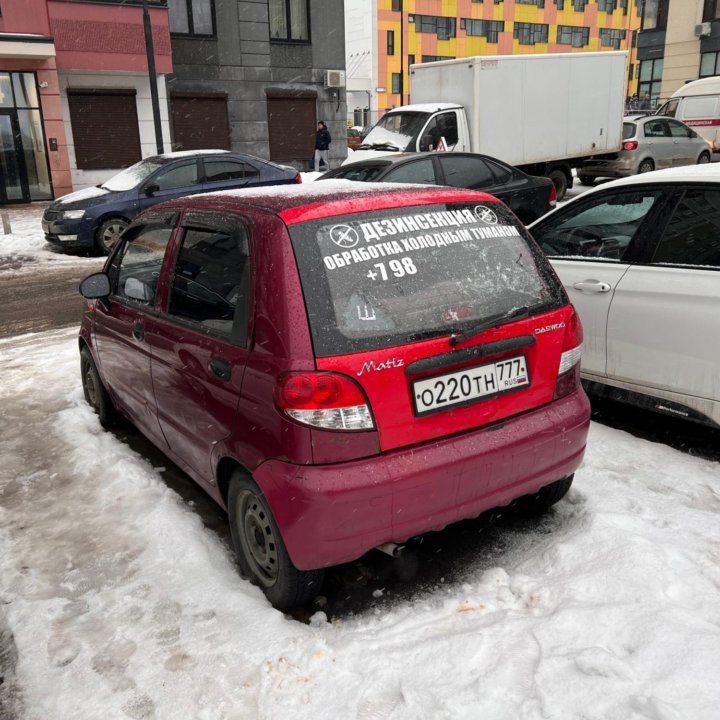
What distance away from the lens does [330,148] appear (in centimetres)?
2677

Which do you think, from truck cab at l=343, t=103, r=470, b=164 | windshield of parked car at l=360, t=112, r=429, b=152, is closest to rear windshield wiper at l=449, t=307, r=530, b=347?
truck cab at l=343, t=103, r=470, b=164

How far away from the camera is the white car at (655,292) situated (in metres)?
3.83

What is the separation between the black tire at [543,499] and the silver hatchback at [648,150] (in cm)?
1617

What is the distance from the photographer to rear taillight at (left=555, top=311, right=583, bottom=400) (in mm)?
3086

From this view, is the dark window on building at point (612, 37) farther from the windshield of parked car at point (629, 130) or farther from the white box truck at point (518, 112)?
the white box truck at point (518, 112)

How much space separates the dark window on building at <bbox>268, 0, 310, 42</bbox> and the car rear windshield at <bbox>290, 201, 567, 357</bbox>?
78.6 feet

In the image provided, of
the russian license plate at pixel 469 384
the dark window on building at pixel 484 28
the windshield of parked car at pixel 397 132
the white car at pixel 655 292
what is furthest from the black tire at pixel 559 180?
the dark window on building at pixel 484 28

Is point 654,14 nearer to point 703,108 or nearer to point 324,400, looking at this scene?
point 703,108

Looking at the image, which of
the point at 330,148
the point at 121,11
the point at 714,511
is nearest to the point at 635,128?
the point at 330,148

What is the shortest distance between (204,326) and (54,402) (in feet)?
9.21

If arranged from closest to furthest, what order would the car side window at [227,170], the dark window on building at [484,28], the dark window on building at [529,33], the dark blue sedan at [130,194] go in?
the dark blue sedan at [130,194] < the car side window at [227,170] < the dark window on building at [484,28] < the dark window on building at [529,33]

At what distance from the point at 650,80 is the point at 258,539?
57.1 metres

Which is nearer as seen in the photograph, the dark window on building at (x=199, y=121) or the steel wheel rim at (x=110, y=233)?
the steel wheel rim at (x=110, y=233)

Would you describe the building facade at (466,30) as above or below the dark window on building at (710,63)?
above
